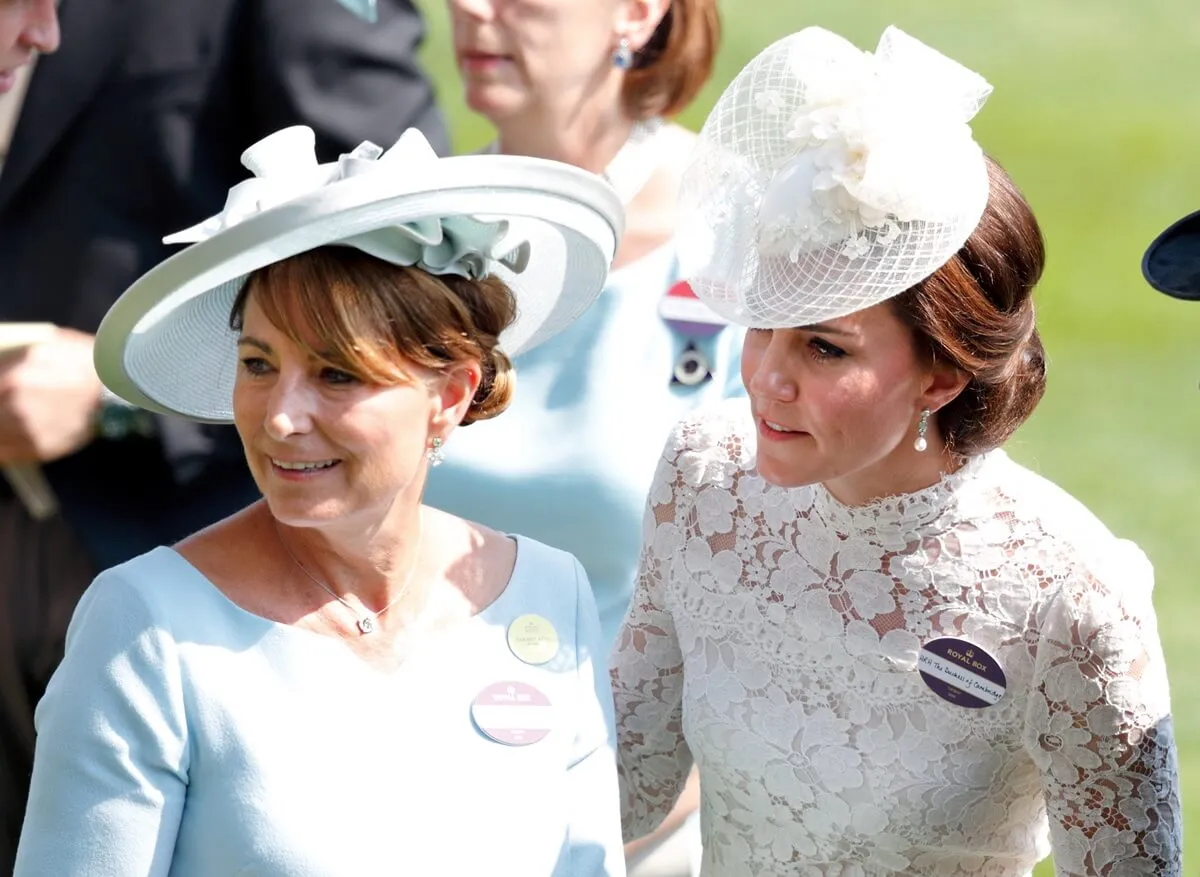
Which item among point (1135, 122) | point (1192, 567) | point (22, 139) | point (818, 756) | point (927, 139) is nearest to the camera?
point (927, 139)

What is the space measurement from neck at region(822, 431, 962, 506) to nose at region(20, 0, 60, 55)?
163 centimetres

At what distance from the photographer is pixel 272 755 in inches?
107

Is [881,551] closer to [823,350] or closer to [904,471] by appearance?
[904,471]

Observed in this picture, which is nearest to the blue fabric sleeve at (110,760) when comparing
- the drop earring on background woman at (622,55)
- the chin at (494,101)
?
the chin at (494,101)

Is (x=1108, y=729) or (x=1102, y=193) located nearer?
(x=1108, y=729)

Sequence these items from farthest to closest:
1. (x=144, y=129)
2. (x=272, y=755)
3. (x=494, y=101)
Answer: (x=494, y=101), (x=144, y=129), (x=272, y=755)

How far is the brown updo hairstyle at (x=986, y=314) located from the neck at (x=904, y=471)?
0.10 feet

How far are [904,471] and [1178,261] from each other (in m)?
0.59

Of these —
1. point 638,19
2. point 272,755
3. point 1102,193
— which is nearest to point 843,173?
point 272,755

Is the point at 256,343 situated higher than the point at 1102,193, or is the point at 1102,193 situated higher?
the point at 256,343

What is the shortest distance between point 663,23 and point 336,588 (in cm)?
213

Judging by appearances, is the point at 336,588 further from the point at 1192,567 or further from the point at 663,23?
the point at 1192,567

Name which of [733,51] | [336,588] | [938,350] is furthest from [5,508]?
[733,51]

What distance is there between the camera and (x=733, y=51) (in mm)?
13422
